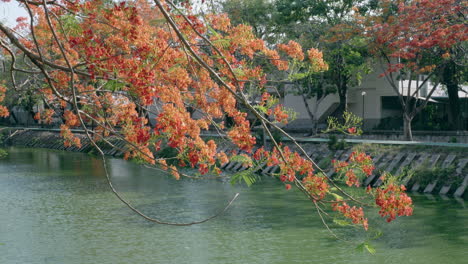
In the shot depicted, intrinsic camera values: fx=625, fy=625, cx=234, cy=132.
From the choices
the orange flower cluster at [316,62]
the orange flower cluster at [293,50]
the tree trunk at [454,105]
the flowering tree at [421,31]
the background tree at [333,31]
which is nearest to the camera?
the orange flower cluster at [316,62]

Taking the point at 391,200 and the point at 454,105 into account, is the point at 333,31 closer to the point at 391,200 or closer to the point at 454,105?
the point at 454,105

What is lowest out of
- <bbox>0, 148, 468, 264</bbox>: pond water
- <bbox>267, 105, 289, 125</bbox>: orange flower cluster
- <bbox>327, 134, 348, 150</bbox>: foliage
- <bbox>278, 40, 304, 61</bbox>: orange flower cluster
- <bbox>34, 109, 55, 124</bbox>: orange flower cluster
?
<bbox>0, 148, 468, 264</bbox>: pond water

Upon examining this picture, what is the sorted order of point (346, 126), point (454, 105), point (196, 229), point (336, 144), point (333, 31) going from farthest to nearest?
point (454, 105) < point (333, 31) < point (336, 144) < point (196, 229) < point (346, 126)

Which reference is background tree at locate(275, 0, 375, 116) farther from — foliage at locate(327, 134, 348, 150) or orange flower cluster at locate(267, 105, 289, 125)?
orange flower cluster at locate(267, 105, 289, 125)

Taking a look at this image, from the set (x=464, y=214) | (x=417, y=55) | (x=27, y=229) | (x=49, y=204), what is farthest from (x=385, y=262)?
(x=417, y=55)

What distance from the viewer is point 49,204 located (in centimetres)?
1659

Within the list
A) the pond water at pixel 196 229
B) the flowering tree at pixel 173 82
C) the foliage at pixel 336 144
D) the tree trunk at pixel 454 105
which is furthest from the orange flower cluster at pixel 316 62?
the tree trunk at pixel 454 105

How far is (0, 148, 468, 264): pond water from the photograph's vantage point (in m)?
11.1

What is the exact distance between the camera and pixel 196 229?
12977 mm

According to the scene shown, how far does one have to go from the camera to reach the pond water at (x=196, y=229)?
11070mm

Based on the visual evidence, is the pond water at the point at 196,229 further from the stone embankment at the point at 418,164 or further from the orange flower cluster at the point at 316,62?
the orange flower cluster at the point at 316,62

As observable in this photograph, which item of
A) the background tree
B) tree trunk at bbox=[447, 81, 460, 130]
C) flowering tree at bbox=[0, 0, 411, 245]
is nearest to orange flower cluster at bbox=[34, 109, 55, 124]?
flowering tree at bbox=[0, 0, 411, 245]

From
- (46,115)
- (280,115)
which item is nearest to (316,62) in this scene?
(280,115)

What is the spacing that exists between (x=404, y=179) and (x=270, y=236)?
6.86 m
